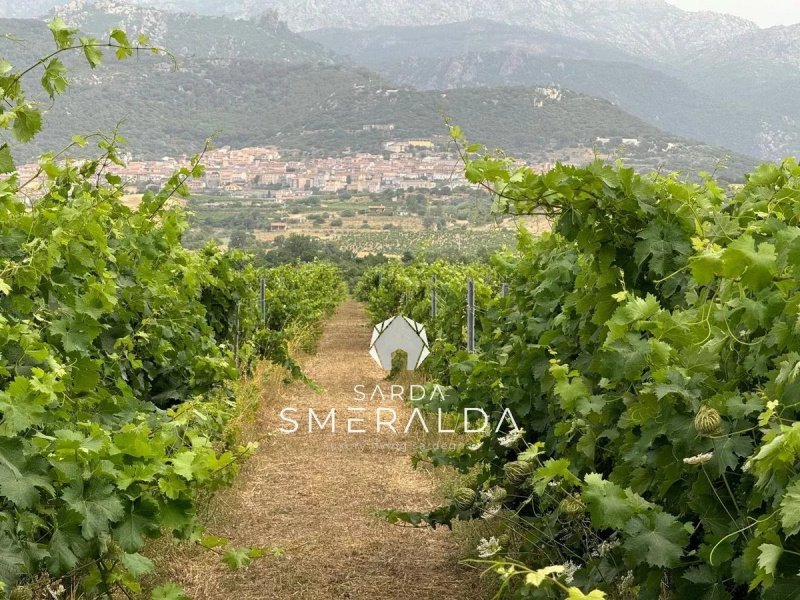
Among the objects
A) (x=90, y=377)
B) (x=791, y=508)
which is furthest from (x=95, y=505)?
(x=791, y=508)

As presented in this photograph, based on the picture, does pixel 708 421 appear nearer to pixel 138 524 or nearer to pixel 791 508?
pixel 791 508

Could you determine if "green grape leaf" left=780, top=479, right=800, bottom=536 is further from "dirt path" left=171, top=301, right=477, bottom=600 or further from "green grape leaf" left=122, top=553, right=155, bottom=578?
"dirt path" left=171, top=301, right=477, bottom=600

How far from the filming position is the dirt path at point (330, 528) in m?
5.17

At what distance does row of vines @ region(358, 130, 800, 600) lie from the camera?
2.38 metres

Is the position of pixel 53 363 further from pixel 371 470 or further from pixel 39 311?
pixel 371 470

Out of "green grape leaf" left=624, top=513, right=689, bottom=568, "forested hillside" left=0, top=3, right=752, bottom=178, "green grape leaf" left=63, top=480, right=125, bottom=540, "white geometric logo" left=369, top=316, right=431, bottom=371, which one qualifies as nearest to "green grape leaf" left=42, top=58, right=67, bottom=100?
"green grape leaf" left=63, top=480, right=125, bottom=540

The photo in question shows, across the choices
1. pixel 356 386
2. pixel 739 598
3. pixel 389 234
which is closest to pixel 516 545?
pixel 739 598

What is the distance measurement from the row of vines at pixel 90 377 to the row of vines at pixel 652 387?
1229mm

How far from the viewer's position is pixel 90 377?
367cm

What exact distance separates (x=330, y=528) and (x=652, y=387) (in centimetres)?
400

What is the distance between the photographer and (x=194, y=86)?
94.6m

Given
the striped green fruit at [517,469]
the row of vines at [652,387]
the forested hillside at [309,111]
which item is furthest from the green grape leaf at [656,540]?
the forested hillside at [309,111]

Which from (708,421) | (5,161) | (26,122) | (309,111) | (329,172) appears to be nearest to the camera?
(708,421)

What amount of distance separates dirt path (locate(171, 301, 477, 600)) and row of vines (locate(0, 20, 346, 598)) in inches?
31.8
